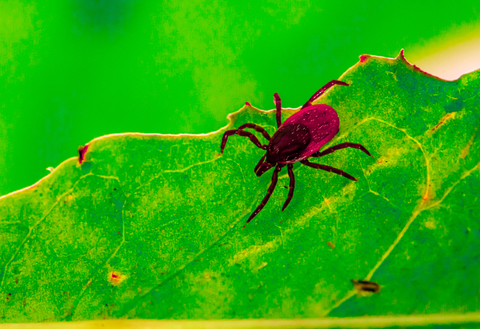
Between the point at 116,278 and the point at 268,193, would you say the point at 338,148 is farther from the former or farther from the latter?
the point at 116,278

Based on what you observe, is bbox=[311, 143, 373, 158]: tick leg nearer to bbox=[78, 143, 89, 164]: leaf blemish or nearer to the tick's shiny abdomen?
the tick's shiny abdomen

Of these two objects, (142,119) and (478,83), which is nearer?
(478,83)

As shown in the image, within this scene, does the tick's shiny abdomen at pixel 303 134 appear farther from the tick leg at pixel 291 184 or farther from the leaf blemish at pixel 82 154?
the leaf blemish at pixel 82 154

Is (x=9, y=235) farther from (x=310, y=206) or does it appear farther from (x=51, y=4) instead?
(x=51, y=4)

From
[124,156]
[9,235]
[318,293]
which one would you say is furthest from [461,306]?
[9,235]

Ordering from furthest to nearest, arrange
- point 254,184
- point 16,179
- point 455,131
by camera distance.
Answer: point 16,179 → point 254,184 → point 455,131

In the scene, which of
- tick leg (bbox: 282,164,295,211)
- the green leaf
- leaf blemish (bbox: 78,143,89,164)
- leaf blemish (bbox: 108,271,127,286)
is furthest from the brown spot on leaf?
leaf blemish (bbox: 78,143,89,164)
